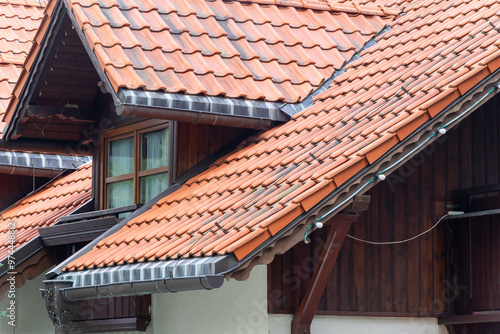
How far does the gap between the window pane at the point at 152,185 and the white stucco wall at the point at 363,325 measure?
2.26 meters

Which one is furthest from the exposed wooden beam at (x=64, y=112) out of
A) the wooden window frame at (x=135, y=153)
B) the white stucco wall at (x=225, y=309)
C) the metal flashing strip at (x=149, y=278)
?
the white stucco wall at (x=225, y=309)

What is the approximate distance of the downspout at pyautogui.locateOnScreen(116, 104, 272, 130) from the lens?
10016 millimetres

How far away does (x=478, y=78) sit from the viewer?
883cm

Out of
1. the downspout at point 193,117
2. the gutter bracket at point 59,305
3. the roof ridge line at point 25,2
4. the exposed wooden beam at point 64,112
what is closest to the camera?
the gutter bracket at point 59,305

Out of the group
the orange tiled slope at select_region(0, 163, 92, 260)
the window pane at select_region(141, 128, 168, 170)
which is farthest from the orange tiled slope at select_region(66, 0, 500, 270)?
the orange tiled slope at select_region(0, 163, 92, 260)

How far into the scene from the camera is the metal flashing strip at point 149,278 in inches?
317

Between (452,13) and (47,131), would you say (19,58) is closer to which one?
(47,131)

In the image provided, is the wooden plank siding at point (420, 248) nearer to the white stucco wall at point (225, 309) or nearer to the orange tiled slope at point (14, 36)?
the white stucco wall at point (225, 309)

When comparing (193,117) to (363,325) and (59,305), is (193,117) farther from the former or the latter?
(363,325)

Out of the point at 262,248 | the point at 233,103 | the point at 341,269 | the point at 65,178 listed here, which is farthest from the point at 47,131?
the point at 262,248

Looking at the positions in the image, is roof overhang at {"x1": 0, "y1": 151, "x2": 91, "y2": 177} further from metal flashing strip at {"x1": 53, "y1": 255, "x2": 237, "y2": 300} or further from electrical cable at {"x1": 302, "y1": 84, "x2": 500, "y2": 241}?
electrical cable at {"x1": 302, "y1": 84, "x2": 500, "y2": 241}

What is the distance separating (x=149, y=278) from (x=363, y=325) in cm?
203

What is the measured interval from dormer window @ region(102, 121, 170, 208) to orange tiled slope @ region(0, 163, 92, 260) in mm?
994

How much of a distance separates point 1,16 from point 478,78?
982cm
